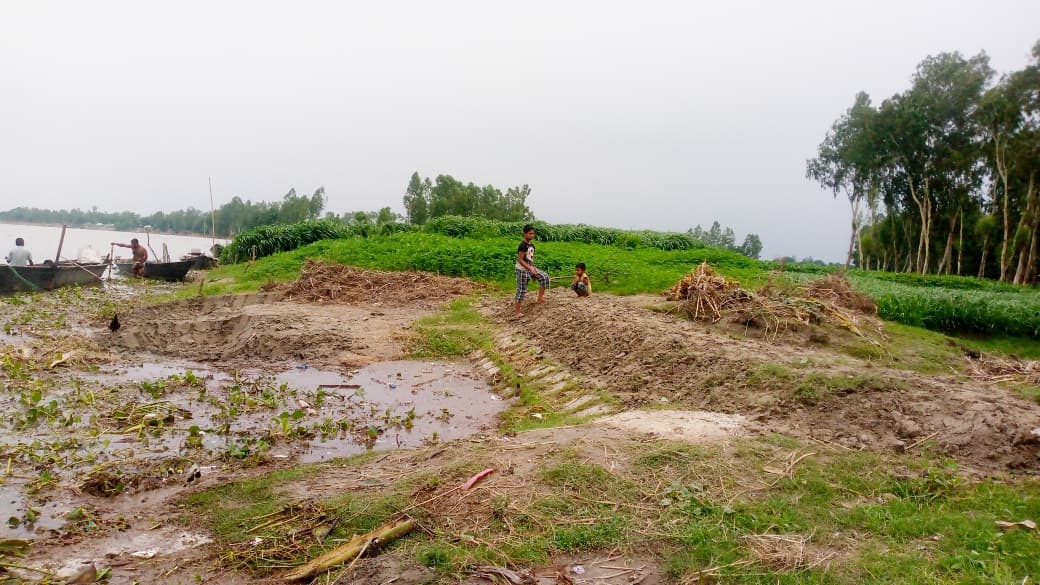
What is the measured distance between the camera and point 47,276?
54.8 feet

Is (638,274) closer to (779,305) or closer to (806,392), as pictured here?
(779,305)

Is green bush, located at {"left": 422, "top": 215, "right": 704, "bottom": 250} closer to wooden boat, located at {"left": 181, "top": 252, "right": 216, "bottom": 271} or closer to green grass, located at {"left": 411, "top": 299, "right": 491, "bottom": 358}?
wooden boat, located at {"left": 181, "top": 252, "right": 216, "bottom": 271}

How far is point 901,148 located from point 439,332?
28.9m

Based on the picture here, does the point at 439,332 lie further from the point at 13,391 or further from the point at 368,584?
the point at 368,584

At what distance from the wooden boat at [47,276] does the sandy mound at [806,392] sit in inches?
585

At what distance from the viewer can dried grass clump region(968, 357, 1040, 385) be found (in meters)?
7.02

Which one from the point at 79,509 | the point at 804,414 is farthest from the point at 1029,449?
the point at 79,509

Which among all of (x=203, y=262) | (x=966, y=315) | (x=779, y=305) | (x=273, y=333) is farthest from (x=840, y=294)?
(x=203, y=262)

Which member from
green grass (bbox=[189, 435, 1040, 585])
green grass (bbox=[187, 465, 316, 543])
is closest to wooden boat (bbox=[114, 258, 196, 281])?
green grass (bbox=[187, 465, 316, 543])

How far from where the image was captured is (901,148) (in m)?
30.5

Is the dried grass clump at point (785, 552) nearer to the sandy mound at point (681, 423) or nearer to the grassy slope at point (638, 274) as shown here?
the sandy mound at point (681, 423)

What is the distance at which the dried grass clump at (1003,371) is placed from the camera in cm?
702

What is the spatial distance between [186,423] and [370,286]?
9.11 metres

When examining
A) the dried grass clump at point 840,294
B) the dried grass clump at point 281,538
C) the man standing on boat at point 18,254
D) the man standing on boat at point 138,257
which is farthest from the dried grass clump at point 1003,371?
the man standing on boat at point 138,257
